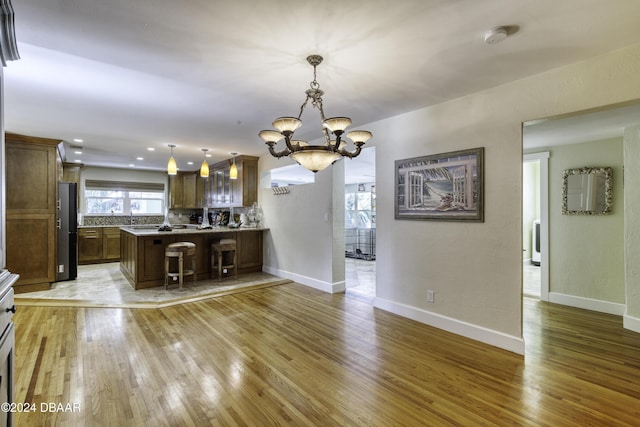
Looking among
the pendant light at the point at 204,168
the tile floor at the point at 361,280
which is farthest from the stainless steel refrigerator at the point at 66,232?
the tile floor at the point at 361,280

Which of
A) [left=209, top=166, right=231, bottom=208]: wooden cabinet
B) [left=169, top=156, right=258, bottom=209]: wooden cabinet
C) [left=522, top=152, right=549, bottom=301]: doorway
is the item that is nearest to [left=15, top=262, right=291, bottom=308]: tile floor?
[left=169, top=156, right=258, bottom=209]: wooden cabinet

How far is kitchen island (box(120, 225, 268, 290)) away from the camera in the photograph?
4.74 m

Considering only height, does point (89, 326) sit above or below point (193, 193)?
below

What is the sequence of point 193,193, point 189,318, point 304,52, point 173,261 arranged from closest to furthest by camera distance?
1. point 304,52
2. point 189,318
3. point 173,261
4. point 193,193

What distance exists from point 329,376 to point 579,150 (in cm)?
448

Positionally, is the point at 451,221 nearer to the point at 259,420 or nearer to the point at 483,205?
the point at 483,205

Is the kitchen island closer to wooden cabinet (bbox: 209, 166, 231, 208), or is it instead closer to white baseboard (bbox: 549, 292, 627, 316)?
wooden cabinet (bbox: 209, 166, 231, 208)

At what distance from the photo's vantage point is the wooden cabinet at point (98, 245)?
270 inches

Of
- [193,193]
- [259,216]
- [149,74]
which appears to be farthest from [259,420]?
[193,193]

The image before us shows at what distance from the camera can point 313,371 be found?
2.35 m

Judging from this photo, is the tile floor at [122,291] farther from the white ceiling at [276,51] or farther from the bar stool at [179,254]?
the white ceiling at [276,51]

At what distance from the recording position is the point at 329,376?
7.46 ft

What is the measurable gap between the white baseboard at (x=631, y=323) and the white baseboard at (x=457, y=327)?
5.34ft

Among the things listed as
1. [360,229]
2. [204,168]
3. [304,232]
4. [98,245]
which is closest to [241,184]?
[204,168]
